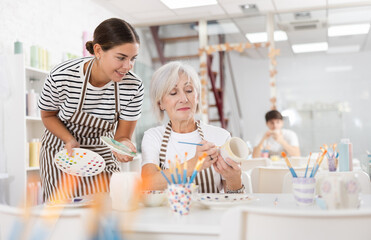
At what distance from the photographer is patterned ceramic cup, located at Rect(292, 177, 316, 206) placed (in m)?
1.34

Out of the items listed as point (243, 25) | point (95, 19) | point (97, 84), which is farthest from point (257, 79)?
point (97, 84)

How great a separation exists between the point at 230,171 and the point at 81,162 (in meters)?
0.60

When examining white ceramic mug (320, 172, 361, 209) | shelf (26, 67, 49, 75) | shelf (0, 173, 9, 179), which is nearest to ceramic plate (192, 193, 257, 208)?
white ceramic mug (320, 172, 361, 209)

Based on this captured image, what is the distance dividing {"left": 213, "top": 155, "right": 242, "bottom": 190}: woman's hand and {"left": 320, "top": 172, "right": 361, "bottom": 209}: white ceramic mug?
38 centimetres

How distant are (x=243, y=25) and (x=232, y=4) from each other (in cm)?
63

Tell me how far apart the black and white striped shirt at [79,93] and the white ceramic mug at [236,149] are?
2.46ft

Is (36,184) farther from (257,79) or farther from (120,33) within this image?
(257,79)

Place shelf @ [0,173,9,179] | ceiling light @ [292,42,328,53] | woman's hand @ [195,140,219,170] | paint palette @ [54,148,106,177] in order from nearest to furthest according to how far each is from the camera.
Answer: woman's hand @ [195,140,219,170]
paint palette @ [54,148,106,177]
shelf @ [0,173,9,179]
ceiling light @ [292,42,328,53]

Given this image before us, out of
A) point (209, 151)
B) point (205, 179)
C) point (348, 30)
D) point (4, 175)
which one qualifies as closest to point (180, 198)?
point (209, 151)

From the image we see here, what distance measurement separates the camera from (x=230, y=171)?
160 centimetres

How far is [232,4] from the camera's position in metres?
5.92

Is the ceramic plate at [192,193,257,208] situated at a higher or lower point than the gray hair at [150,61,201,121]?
lower


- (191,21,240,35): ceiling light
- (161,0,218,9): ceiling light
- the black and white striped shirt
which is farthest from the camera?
(191,21,240,35): ceiling light

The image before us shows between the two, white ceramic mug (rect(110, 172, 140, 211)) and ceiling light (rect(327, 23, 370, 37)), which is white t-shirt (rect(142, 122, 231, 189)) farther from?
ceiling light (rect(327, 23, 370, 37))
